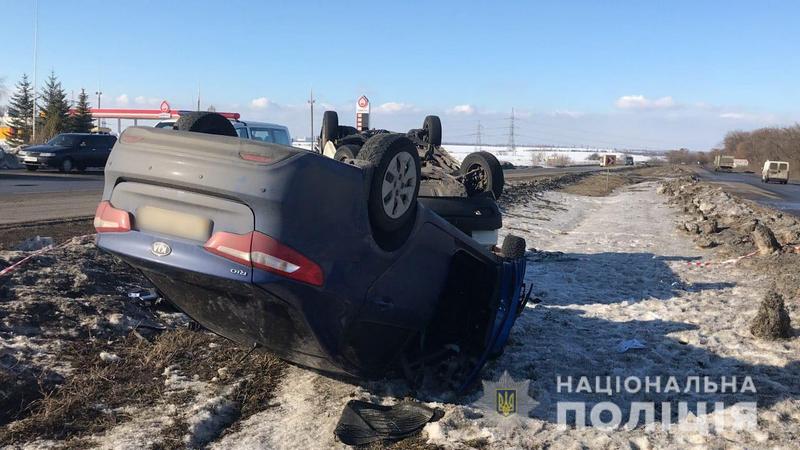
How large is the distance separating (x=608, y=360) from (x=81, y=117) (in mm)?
44882

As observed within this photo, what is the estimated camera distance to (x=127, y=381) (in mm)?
4305

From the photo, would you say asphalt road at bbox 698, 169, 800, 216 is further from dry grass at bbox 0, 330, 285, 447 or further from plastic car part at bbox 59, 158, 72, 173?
plastic car part at bbox 59, 158, 72, 173

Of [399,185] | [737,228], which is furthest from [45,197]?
[737,228]

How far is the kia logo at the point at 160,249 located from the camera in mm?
3140

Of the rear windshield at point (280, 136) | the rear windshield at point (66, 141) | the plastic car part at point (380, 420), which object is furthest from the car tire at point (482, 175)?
the rear windshield at point (66, 141)

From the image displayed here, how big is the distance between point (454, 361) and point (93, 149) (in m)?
23.0

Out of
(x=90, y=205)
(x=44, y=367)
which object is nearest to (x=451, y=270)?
(x=44, y=367)

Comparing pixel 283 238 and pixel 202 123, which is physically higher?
pixel 202 123

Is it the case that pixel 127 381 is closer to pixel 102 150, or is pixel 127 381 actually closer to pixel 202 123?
pixel 202 123

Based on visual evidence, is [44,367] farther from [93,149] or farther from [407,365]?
[93,149]

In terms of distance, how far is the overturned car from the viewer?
2992mm

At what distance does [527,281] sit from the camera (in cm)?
818

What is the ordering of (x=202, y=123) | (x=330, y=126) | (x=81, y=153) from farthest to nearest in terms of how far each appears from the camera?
(x=81, y=153), (x=330, y=126), (x=202, y=123)

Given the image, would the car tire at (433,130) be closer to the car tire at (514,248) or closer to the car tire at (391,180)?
the car tire at (514,248)
